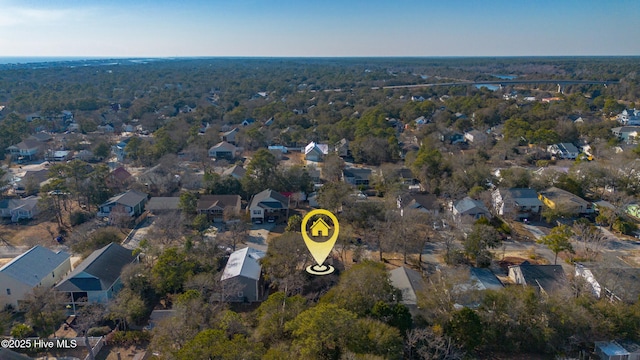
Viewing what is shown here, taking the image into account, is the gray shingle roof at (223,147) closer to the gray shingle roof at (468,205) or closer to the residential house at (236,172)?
the residential house at (236,172)

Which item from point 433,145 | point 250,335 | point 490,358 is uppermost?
point 433,145

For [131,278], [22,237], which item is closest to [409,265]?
[131,278]

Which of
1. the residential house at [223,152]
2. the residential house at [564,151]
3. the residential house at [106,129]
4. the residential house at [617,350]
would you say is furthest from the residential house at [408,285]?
the residential house at [106,129]

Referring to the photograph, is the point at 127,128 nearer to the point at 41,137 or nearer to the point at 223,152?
the point at 41,137

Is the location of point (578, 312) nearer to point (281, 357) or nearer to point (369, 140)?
point (281, 357)

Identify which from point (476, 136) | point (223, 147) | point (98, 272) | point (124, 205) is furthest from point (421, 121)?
point (98, 272)

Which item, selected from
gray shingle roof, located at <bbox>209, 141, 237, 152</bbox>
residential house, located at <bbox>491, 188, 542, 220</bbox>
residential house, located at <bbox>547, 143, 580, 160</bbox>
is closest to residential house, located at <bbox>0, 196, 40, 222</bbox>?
gray shingle roof, located at <bbox>209, 141, 237, 152</bbox>

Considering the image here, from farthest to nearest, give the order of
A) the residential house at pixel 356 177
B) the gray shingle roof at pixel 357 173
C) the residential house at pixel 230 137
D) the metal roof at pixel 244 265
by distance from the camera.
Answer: the residential house at pixel 230 137 → the gray shingle roof at pixel 357 173 → the residential house at pixel 356 177 → the metal roof at pixel 244 265
